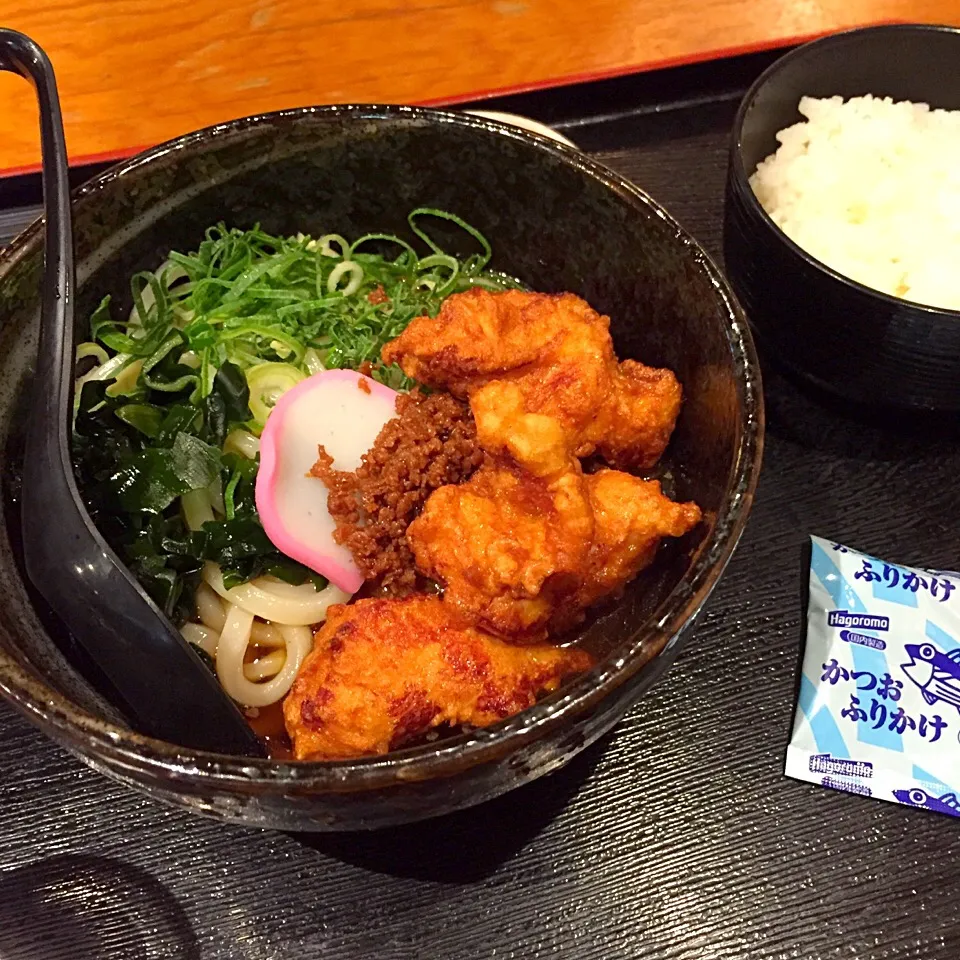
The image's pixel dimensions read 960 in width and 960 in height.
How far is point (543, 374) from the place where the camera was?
1.40 m

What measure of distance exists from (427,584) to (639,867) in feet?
1.84

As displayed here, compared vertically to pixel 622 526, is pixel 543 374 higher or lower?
higher

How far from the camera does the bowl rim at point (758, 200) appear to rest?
1.58m

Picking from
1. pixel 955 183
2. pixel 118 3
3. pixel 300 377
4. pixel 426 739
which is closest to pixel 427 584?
pixel 426 739

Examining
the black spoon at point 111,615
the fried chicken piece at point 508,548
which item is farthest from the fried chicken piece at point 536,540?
the black spoon at point 111,615

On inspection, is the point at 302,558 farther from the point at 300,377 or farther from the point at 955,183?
the point at 955,183

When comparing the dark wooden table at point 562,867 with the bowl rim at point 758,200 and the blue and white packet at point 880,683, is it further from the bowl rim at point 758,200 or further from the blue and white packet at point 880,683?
the bowl rim at point 758,200

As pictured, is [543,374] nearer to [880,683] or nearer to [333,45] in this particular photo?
[880,683]

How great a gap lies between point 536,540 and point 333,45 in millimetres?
2077

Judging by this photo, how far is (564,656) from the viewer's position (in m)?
1.31

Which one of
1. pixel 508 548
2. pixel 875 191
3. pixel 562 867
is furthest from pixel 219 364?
pixel 875 191

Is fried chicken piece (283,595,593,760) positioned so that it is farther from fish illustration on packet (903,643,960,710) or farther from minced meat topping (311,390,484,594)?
fish illustration on packet (903,643,960,710)

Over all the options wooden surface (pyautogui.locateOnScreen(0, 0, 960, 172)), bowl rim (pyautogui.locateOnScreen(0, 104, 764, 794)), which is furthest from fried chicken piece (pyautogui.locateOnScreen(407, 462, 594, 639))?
wooden surface (pyautogui.locateOnScreen(0, 0, 960, 172))

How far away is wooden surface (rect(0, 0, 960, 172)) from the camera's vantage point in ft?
8.21
